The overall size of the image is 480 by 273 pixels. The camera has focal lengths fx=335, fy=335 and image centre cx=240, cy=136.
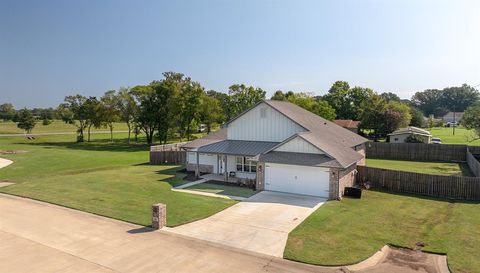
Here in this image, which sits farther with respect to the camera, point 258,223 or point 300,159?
point 300,159

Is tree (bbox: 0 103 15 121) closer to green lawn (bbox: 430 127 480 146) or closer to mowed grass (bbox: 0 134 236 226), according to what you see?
mowed grass (bbox: 0 134 236 226)

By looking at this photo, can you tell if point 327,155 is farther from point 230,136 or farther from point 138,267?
point 138,267

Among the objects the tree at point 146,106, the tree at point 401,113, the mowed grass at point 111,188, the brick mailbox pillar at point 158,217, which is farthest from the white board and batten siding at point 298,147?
the tree at point 401,113

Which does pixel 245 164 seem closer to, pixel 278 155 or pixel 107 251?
pixel 278 155

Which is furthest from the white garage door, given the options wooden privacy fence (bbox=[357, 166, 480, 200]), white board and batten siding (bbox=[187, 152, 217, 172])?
white board and batten siding (bbox=[187, 152, 217, 172])

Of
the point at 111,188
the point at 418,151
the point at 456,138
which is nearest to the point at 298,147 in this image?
the point at 111,188

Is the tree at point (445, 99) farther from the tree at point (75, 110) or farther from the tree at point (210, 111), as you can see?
the tree at point (75, 110)
